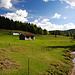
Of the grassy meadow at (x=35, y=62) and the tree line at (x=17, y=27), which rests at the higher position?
Result: the tree line at (x=17, y=27)

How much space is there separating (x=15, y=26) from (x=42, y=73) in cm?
11851

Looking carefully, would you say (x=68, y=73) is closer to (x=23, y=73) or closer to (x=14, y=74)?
(x=23, y=73)

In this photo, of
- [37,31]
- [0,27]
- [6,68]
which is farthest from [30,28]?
[6,68]

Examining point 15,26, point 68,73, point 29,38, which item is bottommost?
point 68,73

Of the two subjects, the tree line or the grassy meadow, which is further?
the tree line

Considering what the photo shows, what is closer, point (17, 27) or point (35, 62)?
point (35, 62)

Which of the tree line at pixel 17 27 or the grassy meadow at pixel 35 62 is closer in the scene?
the grassy meadow at pixel 35 62

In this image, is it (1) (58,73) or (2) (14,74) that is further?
(1) (58,73)

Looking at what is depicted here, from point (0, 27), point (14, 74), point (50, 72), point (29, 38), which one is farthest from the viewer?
point (0, 27)

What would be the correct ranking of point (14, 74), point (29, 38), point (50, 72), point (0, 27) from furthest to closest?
point (0, 27), point (29, 38), point (50, 72), point (14, 74)

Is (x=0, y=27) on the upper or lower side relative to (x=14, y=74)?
upper

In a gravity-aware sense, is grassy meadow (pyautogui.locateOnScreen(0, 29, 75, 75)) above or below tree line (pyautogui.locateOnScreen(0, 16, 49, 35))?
below

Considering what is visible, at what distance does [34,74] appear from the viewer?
1133cm

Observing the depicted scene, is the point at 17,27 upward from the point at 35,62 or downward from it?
upward
